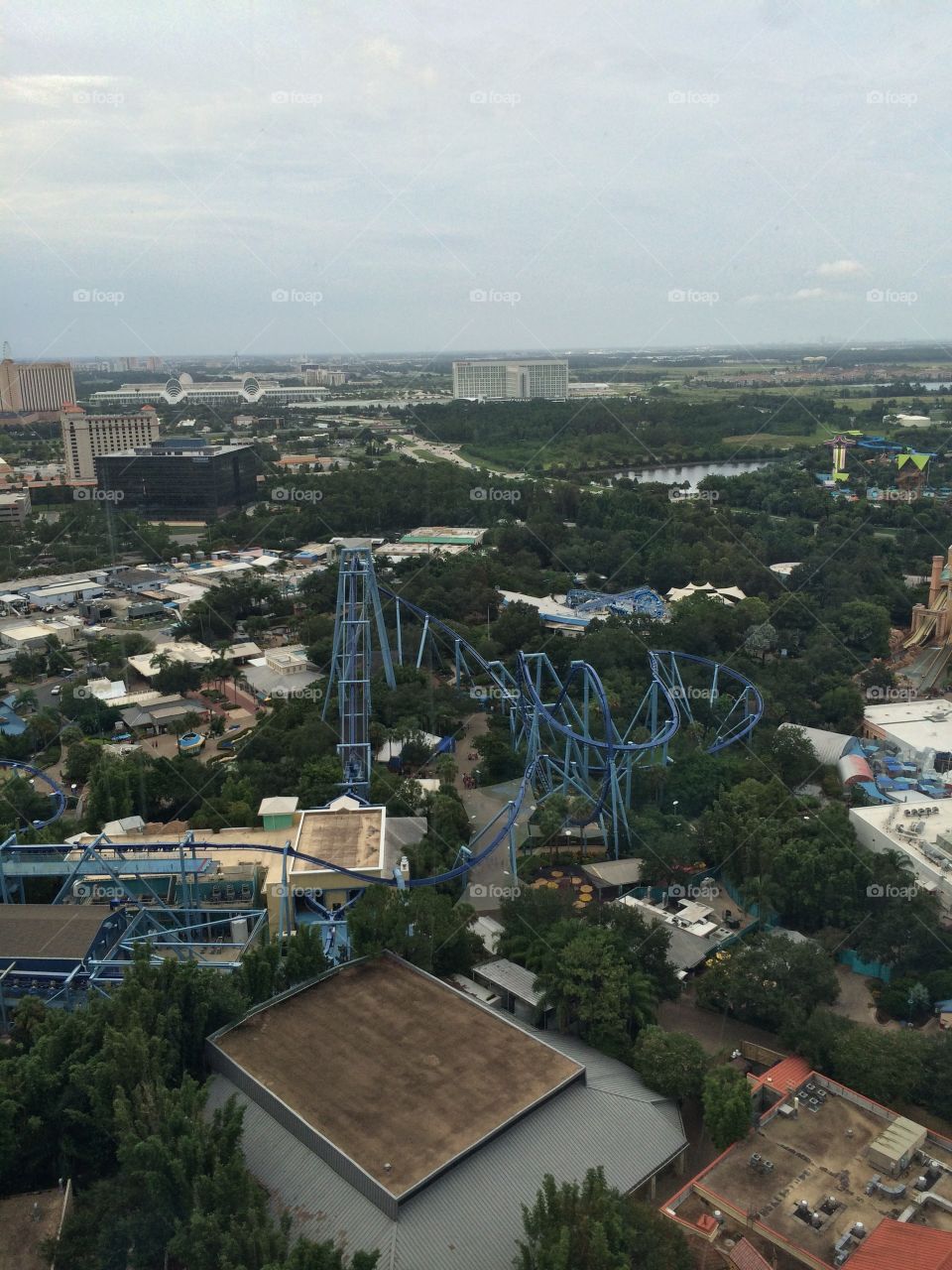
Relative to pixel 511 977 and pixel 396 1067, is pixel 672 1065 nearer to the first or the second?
pixel 511 977

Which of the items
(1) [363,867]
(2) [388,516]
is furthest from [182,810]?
(2) [388,516]

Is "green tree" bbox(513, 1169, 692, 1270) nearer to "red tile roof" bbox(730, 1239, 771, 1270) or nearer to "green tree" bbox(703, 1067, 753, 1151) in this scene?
"red tile roof" bbox(730, 1239, 771, 1270)

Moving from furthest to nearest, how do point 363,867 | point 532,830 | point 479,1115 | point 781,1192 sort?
point 532,830 → point 363,867 → point 479,1115 → point 781,1192

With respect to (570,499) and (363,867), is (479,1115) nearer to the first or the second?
(363,867)

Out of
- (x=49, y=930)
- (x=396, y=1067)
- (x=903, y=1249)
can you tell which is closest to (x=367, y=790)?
A: (x=49, y=930)

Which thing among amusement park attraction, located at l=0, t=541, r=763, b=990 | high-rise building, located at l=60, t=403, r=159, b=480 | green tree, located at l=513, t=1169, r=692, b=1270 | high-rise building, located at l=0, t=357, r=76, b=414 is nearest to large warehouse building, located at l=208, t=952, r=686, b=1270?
green tree, located at l=513, t=1169, r=692, b=1270

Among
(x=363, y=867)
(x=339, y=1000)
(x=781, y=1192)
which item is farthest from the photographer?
(x=363, y=867)

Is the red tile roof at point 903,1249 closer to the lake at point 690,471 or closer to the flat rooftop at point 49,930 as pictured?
the flat rooftop at point 49,930

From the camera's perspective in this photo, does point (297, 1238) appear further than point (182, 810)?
No
